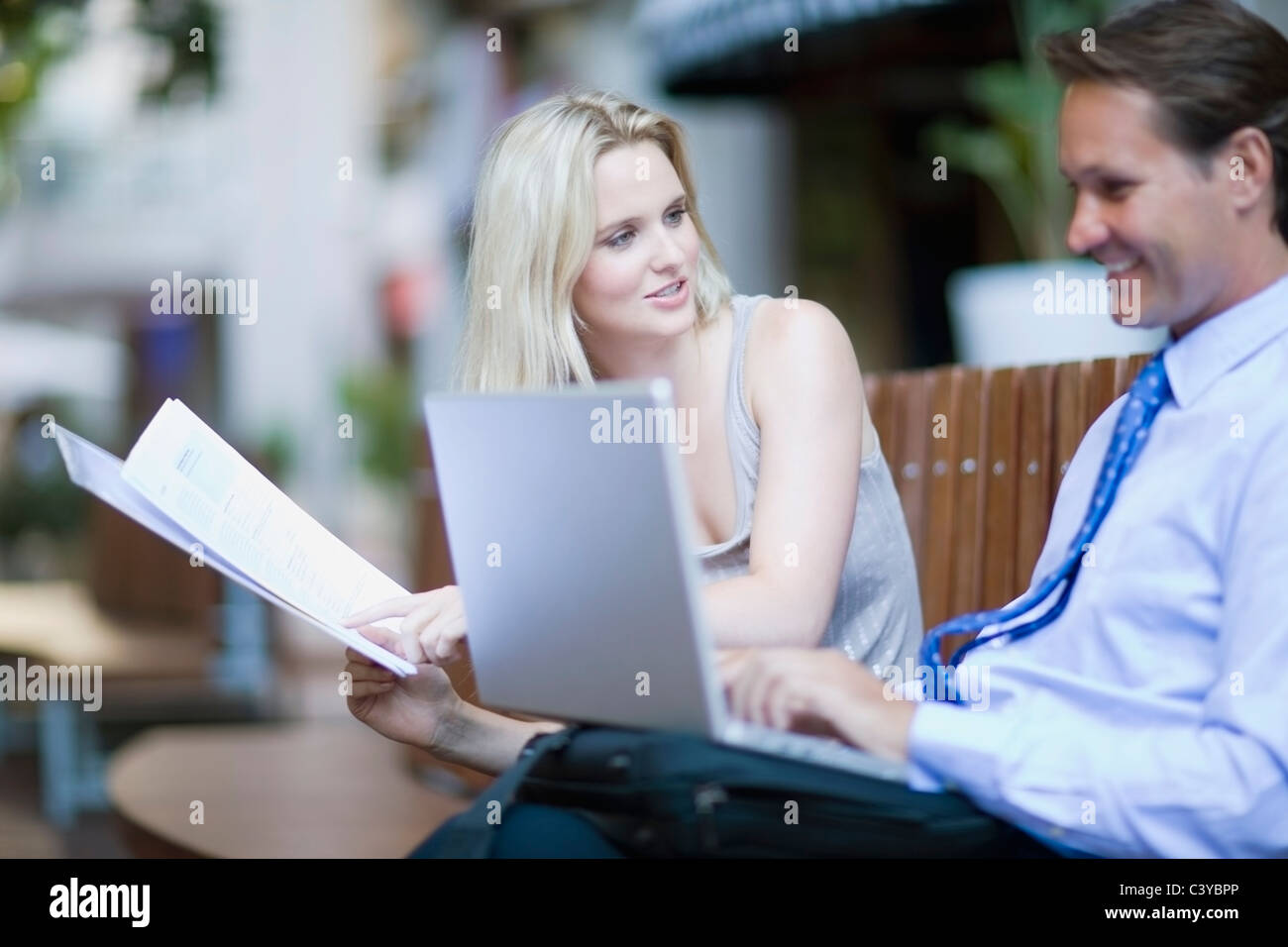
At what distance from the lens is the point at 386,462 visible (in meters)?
11.2

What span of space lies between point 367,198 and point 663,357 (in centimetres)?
1304

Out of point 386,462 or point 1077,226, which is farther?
point 386,462

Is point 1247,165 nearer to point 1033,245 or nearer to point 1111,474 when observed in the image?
point 1111,474

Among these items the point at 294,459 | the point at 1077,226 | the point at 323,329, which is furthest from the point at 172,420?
the point at 323,329

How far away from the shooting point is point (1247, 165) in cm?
155

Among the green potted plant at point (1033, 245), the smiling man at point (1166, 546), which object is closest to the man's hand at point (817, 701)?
the smiling man at point (1166, 546)

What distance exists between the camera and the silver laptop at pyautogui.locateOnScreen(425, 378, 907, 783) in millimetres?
1390

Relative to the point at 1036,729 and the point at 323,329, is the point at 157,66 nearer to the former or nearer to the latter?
the point at 1036,729

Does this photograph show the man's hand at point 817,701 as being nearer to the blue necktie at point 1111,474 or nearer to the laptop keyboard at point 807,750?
the laptop keyboard at point 807,750

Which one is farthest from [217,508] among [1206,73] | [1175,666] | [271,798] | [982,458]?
[271,798]

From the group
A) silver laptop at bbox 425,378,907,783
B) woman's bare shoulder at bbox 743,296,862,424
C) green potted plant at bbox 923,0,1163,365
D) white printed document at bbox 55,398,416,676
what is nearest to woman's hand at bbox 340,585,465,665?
white printed document at bbox 55,398,416,676

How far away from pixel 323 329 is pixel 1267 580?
13.2 metres

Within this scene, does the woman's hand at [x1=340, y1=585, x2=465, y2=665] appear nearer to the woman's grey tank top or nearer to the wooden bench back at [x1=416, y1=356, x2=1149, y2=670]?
the woman's grey tank top
